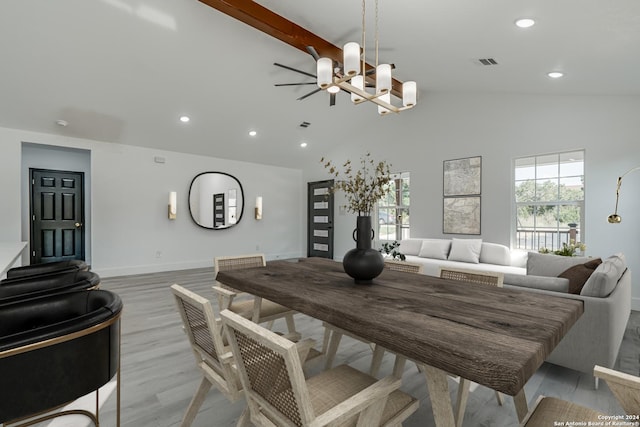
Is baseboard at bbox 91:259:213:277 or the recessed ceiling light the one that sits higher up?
the recessed ceiling light

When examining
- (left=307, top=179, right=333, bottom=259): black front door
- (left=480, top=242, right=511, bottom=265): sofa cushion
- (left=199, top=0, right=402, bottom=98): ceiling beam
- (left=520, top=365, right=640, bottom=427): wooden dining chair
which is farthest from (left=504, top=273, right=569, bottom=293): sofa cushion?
(left=307, top=179, right=333, bottom=259): black front door

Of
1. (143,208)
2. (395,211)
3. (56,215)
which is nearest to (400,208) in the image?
(395,211)

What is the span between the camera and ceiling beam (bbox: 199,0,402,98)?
312 centimetres

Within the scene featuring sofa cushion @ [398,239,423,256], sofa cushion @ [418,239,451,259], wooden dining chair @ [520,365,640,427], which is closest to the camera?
wooden dining chair @ [520,365,640,427]

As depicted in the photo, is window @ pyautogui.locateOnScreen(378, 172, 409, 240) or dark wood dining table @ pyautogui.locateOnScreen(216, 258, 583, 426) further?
window @ pyautogui.locateOnScreen(378, 172, 409, 240)

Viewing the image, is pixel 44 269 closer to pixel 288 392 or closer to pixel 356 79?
pixel 288 392

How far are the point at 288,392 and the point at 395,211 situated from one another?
595 cm

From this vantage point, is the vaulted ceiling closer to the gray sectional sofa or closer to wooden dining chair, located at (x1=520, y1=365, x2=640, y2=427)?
the gray sectional sofa

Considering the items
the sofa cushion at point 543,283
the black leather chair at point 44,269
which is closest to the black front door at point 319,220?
the sofa cushion at point 543,283

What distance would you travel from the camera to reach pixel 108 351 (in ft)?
4.42

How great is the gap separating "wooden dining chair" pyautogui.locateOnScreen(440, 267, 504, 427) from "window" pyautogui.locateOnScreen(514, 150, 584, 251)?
11.2 ft

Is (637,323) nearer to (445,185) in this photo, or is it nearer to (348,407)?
(445,185)

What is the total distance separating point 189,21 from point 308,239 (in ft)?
18.8

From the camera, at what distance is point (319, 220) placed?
8156 mm
